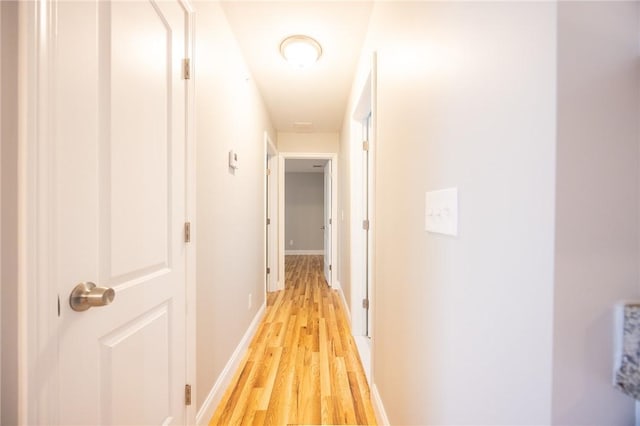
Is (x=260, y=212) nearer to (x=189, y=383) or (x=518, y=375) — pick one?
(x=189, y=383)

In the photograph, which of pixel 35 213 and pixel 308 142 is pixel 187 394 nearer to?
pixel 35 213

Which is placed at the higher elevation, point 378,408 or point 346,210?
point 346,210

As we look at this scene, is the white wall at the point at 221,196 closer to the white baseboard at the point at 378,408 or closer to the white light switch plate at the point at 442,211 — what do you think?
the white baseboard at the point at 378,408

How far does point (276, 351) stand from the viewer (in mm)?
2139

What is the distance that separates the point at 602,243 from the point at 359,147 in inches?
86.1

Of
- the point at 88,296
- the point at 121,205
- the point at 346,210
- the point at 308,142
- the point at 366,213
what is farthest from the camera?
the point at 308,142

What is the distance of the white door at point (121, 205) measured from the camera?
65cm

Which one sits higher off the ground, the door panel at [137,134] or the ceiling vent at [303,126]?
the ceiling vent at [303,126]

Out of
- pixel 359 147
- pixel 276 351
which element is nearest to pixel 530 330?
pixel 276 351

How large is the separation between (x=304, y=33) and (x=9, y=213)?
1.89m

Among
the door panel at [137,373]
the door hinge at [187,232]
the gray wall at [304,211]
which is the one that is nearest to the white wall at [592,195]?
the door panel at [137,373]

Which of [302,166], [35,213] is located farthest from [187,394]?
[302,166]

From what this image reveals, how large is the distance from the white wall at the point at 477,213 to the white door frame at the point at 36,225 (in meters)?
0.98

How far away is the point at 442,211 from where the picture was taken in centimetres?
77
